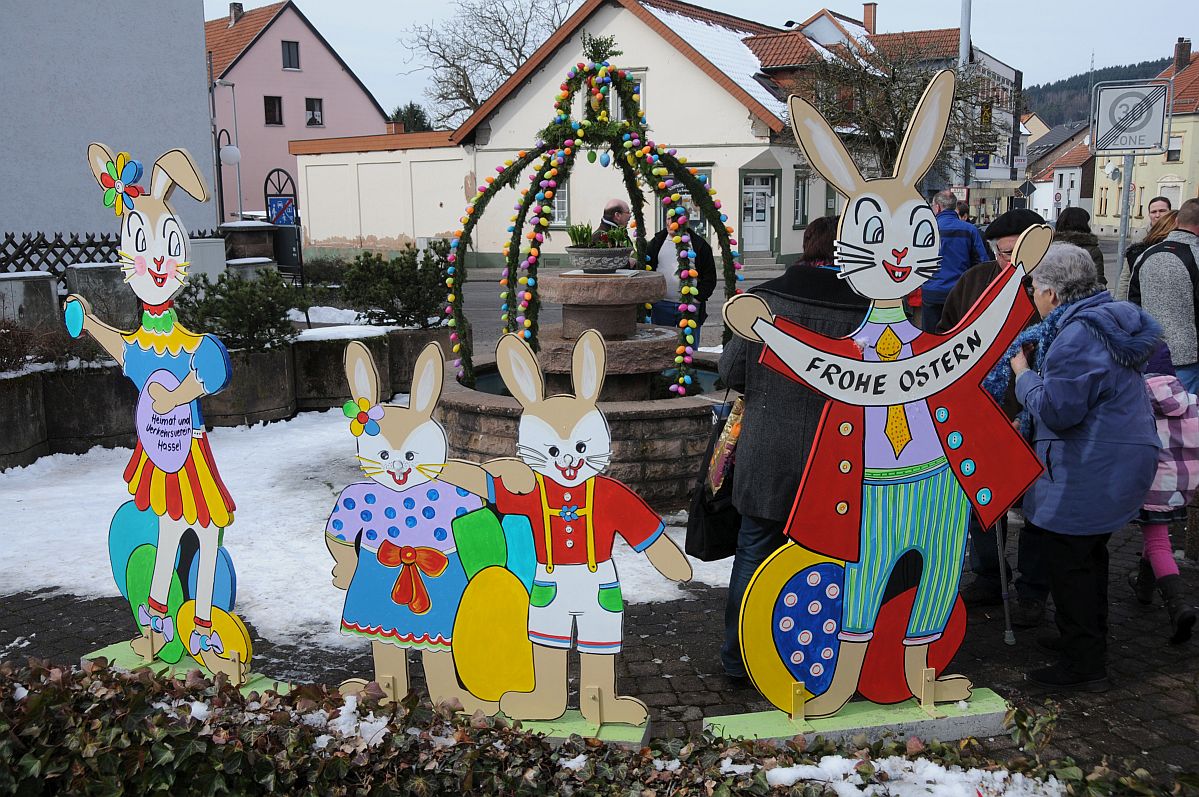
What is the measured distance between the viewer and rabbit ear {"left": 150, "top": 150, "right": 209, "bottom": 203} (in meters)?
4.16

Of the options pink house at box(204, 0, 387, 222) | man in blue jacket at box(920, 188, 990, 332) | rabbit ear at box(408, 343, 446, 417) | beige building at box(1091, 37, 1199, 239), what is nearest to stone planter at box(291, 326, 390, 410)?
man in blue jacket at box(920, 188, 990, 332)

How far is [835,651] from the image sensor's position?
3779 millimetres

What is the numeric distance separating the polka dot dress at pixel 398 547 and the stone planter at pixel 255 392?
568 centimetres

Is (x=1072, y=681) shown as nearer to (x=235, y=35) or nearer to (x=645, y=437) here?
(x=645, y=437)

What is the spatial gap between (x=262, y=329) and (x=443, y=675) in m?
6.36

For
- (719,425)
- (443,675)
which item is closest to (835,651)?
(719,425)

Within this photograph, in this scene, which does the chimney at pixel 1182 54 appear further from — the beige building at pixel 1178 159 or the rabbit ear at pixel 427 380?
the rabbit ear at pixel 427 380

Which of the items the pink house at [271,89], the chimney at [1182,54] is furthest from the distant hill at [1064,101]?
the pink house at [271,89]

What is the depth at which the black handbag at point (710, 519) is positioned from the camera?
423 cm

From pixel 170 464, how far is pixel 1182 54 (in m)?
65.5

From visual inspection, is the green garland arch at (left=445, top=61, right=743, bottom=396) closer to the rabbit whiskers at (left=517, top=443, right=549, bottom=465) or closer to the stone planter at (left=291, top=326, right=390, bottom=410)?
the stone planter at (left=291, top=326, right=390, bottom=410)

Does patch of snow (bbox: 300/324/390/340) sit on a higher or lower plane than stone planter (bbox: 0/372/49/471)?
higher

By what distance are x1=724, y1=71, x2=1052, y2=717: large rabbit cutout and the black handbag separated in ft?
1.94

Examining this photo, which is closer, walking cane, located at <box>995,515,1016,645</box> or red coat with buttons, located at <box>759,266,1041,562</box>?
red coat with buttons, located at <box>759,266,1041,562</box>
